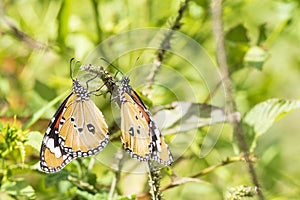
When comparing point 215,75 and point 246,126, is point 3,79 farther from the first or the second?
point 246,126

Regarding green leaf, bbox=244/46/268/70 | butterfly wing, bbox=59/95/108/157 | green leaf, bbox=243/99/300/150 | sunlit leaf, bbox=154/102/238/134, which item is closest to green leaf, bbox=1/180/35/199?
butterfly wing, bbox=59/95/108/157

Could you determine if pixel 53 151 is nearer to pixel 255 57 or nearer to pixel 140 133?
pixel 140 133

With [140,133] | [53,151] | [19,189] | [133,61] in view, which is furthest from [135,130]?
[133,61]

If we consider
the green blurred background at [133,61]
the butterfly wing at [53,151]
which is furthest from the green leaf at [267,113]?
the butterfly wing at [53,151]

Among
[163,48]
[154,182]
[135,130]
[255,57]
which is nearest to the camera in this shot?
[154,182]

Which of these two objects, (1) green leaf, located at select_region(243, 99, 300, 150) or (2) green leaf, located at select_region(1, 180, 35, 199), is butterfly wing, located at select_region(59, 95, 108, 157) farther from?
(1) green leaf, located at select_region(243, 99, 300, 150)

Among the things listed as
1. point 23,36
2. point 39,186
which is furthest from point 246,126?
point 23,36
